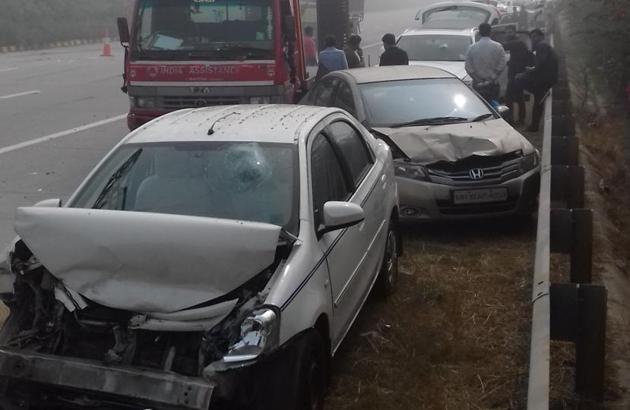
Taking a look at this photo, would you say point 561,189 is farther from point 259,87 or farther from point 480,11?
point 480,11

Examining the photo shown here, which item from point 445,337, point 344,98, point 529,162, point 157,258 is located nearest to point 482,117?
point 529,162

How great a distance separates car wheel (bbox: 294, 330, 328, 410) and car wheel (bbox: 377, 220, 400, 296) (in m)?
1.93

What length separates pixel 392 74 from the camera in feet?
32.3

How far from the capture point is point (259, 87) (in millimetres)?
12148

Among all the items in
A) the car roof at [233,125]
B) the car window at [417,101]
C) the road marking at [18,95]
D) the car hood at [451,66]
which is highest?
the car roof at [233,125]

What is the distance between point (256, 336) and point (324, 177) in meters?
1.63

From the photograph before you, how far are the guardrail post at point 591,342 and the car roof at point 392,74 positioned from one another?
18.0 feet

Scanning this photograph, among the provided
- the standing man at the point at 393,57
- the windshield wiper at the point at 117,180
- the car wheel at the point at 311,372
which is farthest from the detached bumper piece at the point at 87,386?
the standing man at the point at 393,57

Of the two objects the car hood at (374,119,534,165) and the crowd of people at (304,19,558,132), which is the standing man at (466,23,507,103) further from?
the car hood at (374,119,534,165)

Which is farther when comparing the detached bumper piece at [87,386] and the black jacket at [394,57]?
the black jacket at [394,57]

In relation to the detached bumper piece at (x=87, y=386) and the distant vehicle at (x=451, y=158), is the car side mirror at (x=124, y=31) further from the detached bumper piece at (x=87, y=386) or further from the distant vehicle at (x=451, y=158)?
the detached bumper piece at (x=87, y=386)

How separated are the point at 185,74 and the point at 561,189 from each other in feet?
20.1

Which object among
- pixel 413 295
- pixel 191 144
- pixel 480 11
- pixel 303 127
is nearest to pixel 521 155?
pixel 413 295

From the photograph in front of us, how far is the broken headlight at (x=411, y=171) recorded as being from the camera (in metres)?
8.28
